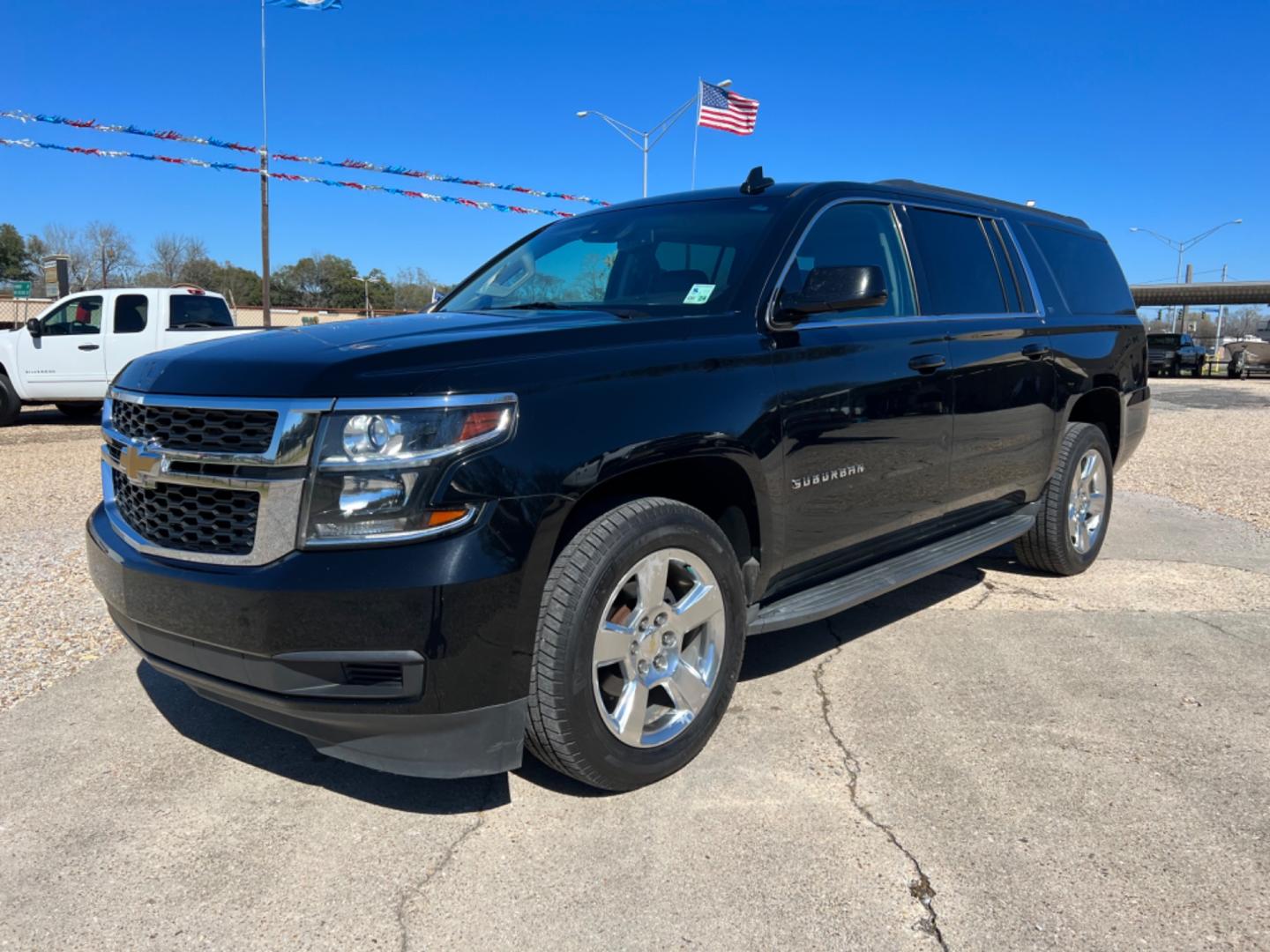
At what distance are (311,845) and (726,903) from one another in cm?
118

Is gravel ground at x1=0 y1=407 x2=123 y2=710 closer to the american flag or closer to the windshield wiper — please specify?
the windshield wiper

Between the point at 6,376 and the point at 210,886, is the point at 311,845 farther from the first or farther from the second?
the point at 6,376

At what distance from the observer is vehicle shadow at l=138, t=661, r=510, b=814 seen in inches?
112

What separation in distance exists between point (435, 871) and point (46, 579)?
3.94 metres

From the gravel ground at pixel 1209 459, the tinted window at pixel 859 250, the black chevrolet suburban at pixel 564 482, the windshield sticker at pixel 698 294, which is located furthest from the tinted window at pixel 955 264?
the gravel ground at pixel 1209 459

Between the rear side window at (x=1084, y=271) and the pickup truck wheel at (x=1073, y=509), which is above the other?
the rear side window at (x=1084, y=271)

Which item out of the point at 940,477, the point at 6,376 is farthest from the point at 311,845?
the point at 6,376

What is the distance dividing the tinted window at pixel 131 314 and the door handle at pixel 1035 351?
12.8 m

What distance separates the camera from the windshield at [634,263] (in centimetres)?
341

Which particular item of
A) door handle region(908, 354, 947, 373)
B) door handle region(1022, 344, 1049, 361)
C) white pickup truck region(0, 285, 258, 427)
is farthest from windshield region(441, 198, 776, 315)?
white pickup truck region(0, 285, 258, 427)

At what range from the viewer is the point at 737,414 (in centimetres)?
298

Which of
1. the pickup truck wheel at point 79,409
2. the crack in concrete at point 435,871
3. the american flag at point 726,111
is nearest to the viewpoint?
the crack in concrete at point 435,871

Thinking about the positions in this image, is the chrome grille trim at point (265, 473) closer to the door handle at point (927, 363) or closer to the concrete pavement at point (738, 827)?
the concrete pavement at point (738, 827)

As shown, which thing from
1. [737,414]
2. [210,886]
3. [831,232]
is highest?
[831,232]
